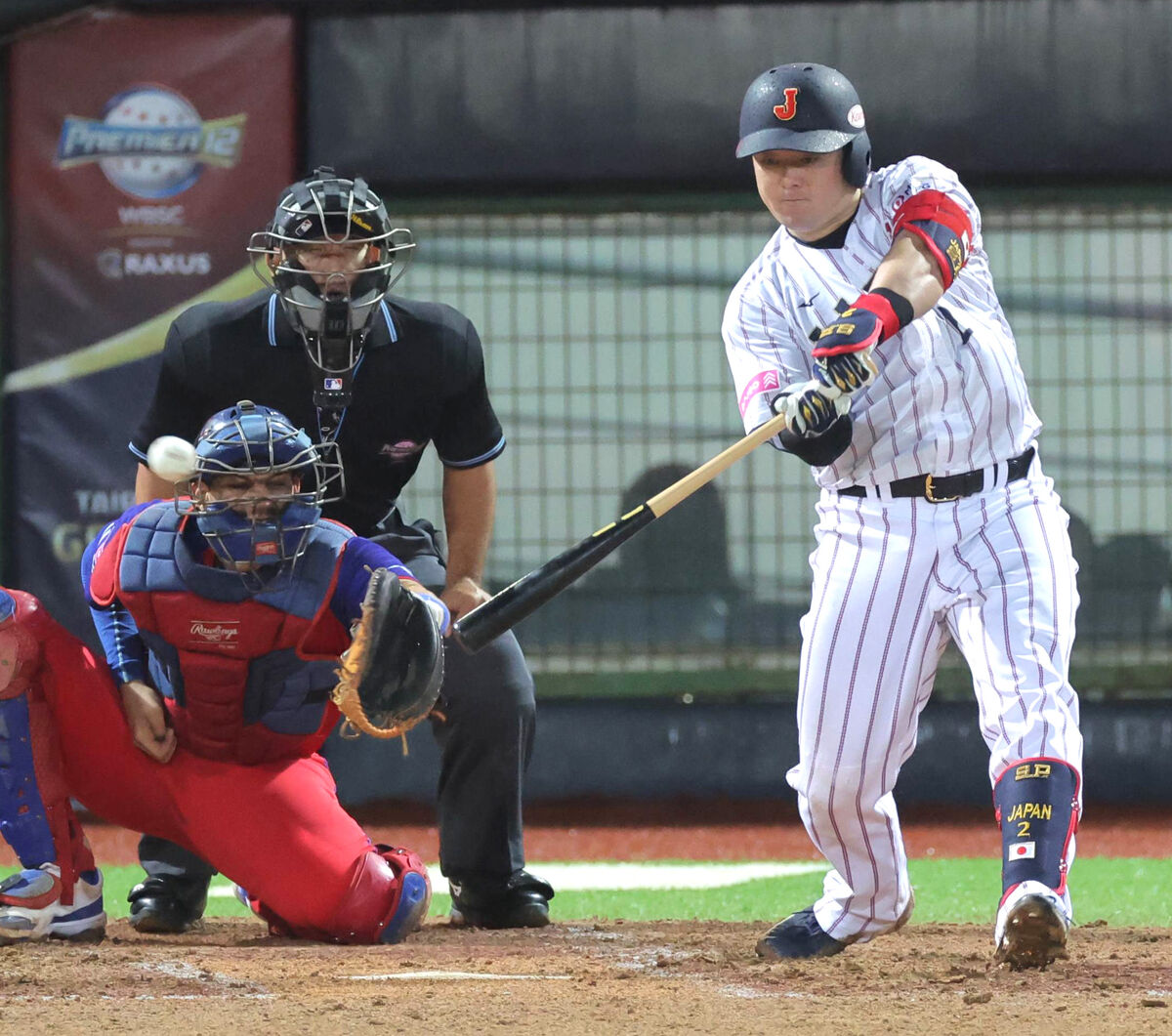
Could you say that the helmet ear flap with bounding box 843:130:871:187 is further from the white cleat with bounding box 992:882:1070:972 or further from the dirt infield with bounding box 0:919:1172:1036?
the dirt infield with bounding box 0:919:1172:1036

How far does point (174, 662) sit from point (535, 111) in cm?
349

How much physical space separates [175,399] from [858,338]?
1.79m

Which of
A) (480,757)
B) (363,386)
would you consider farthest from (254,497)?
(480,757)

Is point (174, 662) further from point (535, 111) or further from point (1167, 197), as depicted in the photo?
point (1167, 197)

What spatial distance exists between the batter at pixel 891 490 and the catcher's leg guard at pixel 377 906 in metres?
0.81

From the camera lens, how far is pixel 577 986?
3.38 meters

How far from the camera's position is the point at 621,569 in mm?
7262

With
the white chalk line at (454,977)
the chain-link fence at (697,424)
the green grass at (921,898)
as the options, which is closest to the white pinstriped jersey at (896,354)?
the white chalk line at (454,977)

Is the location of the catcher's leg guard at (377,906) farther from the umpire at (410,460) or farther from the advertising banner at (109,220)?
the advertising banner at (109,220)

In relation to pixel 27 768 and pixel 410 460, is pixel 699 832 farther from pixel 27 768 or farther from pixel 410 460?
pixel 27 768

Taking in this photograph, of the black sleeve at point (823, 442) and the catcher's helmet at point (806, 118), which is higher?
the catcher's helmet at point (806, 118)

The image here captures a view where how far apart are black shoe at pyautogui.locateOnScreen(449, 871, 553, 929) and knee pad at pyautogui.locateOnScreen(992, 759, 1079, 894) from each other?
1384mm

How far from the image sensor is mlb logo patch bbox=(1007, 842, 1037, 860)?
10.8 feet

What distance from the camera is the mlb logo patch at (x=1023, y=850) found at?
3.29 m
